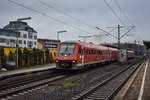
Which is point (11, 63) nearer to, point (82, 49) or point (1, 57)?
point (1, 57)

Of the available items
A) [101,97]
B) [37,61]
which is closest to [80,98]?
[101,97]

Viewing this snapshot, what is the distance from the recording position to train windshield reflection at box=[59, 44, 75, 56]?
16.2m

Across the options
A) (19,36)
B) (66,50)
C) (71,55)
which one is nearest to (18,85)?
(71,55)

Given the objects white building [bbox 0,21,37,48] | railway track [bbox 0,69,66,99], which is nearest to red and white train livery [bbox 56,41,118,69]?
railway track [bbox 0,69,66,99]

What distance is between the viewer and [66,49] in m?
16.5

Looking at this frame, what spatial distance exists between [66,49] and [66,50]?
10 cm

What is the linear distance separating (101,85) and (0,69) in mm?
12244

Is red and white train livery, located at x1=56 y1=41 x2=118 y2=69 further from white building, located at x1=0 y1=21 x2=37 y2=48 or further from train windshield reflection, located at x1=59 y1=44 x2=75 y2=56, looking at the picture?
white building, located at x1=0 y1=21 x2=37 y2=48

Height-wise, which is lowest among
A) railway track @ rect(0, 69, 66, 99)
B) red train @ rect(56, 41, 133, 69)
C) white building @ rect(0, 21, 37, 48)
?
railway track @ rect(0, 69, 66, 99)

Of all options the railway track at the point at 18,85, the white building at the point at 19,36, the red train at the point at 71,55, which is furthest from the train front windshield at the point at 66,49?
the white building at the point at 19,36

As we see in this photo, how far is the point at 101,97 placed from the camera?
26.3ft

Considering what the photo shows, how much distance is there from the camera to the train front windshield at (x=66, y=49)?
53.1 feet

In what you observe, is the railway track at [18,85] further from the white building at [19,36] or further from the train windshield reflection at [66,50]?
the white building at [19,36]

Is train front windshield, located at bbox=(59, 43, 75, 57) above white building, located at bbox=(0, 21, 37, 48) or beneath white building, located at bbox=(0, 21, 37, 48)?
beneath
